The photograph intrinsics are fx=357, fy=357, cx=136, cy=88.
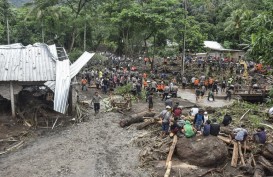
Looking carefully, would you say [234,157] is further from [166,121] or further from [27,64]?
[27,64]

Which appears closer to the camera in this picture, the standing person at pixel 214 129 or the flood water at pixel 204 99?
the standing person at pixel 214 129

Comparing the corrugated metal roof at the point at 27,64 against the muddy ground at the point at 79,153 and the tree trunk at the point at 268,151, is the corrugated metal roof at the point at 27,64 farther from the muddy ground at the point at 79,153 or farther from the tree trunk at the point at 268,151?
the tree trunk at the point at 268,151

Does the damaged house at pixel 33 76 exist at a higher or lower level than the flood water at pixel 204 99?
higher

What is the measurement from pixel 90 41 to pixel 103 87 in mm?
→ 23892

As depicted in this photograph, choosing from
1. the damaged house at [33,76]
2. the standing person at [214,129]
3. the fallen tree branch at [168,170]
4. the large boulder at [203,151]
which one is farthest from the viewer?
the damaged house at [33,76]

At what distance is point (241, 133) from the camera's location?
1563 centimetres

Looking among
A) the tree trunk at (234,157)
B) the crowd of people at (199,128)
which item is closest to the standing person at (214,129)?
the crowd of people at (199,128)

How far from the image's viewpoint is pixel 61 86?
64.1ft

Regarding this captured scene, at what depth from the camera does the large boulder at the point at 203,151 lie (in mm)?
14938

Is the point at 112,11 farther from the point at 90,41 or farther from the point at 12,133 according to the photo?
the point at 12,133

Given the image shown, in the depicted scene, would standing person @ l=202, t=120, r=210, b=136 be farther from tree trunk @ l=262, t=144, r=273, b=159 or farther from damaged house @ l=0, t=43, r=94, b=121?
damaged house @ l=0, t=43, r=94, b=121

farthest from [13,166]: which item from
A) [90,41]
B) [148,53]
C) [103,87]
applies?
[90,41]

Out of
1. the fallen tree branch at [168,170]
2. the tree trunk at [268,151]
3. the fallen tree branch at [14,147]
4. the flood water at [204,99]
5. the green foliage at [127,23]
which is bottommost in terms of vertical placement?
the fallen tree branch at [168,170]

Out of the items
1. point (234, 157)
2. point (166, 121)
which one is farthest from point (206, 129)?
point (166, 121)
